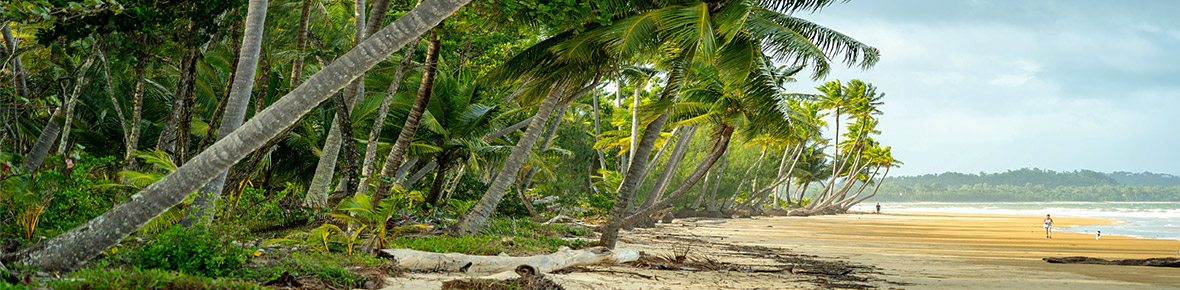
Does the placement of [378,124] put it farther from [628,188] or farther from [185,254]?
[185,254]

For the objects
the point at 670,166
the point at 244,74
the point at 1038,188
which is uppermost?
the point at 1038,188

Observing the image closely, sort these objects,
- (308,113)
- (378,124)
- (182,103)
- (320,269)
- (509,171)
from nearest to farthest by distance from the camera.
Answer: (320,269) < (182,103) < (378,124) < (509,171) < (308,113)

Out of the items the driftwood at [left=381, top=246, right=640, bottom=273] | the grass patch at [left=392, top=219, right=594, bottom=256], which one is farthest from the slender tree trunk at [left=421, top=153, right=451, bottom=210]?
the driftwood at [left=381, top=246, right=640, bottom=273]

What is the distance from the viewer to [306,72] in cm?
1349

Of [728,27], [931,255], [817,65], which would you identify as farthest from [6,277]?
[931,255]

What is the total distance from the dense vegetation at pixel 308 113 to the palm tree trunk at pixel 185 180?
0.04 ft

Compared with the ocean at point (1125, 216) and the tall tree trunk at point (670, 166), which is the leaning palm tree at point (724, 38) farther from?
the ocean at point (1125, 216)

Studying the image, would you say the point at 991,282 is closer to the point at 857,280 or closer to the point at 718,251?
the point at 857,280

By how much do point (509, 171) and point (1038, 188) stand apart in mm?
158600

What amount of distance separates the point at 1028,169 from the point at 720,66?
20268cm

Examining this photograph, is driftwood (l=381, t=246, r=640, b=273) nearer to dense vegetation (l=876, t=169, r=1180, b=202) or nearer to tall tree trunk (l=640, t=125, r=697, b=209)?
tall tree trunk (l=640, t=125, r=697, b=209)

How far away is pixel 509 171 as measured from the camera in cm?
1005

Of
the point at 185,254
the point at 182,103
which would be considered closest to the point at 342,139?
the point at 182,103

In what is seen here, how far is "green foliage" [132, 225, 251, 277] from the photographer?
470cm
